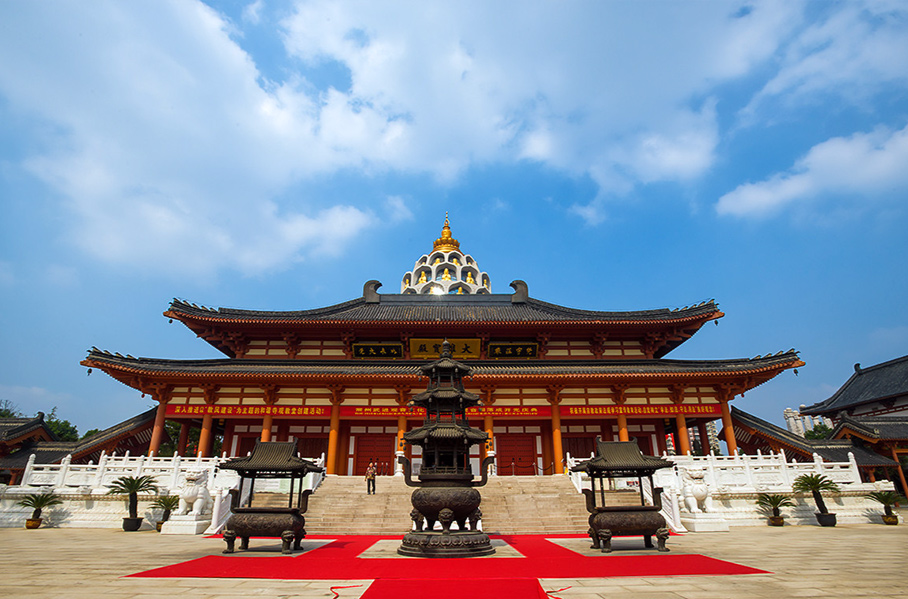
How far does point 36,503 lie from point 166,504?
4.23 meters

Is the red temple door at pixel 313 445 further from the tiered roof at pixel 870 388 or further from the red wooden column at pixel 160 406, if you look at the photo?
the tiered roof at pixel 870 388

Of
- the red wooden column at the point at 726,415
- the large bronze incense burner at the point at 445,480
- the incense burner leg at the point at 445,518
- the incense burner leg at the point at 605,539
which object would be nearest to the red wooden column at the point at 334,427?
the large bronze incense burner at the point at 445,480

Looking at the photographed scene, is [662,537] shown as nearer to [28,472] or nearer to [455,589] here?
[455,589]

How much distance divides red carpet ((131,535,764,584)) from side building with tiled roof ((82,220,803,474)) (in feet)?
37.0

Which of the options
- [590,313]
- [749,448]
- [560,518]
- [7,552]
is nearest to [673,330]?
[590,313]

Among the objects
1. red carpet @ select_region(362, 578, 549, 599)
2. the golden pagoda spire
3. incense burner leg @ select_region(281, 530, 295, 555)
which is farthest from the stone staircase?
the golden pagoda spire

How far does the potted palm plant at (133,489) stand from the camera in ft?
45.2

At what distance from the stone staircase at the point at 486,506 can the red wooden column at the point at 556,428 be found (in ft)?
10.7

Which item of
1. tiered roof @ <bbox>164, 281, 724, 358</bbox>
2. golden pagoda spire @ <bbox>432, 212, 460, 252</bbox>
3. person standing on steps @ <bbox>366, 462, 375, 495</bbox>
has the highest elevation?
golden pagoda spire @ <bbox>432, 212, 460, 252</bbox>

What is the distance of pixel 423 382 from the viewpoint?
821 inches

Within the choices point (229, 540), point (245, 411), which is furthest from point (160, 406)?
point (229, 540)

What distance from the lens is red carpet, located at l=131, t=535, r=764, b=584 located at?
7.13 m

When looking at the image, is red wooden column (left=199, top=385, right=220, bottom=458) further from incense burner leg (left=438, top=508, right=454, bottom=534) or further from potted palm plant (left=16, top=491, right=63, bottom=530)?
incense burner leg (left=438, top=508, right=454, bottom=534)

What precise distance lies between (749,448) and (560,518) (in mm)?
17220
